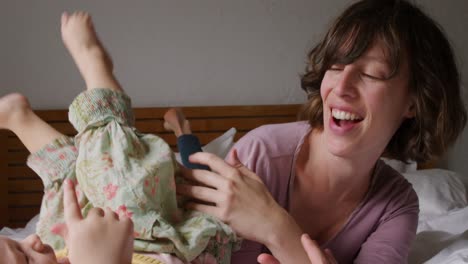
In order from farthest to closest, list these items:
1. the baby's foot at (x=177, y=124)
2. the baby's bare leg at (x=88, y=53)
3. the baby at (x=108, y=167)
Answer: the baby's foot at (x=177, y=124), the baby's bare leg at (x=88, y=53), the baby at (x=108, y=167)

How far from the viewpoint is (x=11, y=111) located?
135 cm

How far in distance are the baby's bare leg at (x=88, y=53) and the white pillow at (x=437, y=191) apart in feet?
5.05

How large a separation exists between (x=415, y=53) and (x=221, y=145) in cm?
160

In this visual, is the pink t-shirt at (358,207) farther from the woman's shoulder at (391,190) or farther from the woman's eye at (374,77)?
the woman's eye at (374,77)

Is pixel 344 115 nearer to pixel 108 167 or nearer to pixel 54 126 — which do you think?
pixel 108 167

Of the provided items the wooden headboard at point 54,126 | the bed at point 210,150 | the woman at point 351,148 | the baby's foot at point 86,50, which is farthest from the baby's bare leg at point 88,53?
the wooden headboard at point 54,126

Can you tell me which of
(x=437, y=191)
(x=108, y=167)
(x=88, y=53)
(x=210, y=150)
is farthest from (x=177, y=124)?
(x=437, y=191)

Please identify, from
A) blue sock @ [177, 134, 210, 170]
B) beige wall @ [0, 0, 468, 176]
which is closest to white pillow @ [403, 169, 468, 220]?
beige wall @ [0, 0, 468, 176]

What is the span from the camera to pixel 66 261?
99 centimetres

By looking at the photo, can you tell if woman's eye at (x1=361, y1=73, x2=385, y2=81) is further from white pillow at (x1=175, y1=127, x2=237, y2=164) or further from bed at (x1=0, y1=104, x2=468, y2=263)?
white pillow at (x1=175, y1=127, x2=237, y2=164)

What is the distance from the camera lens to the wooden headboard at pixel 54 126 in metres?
2.79

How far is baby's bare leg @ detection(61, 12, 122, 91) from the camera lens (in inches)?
51.0

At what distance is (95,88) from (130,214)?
344mm

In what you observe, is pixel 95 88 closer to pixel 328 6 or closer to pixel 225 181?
pixel 225 181
